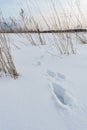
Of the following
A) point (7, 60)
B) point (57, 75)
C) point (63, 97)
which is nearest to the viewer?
point (63, 97)

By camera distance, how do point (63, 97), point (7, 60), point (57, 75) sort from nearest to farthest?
1. point (63, 97)
2. point (57, 75)
3. point (7, 60)

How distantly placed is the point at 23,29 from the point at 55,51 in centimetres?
163

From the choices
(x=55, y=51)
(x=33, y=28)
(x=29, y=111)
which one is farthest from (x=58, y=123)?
(x=33, y=28)

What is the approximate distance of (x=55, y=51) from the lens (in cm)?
314

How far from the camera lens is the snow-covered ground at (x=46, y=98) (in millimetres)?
1438

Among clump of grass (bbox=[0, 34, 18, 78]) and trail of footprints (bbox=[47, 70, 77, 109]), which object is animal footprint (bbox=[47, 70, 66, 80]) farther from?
clump of grass (bbox=[0, 34, 18, 78])

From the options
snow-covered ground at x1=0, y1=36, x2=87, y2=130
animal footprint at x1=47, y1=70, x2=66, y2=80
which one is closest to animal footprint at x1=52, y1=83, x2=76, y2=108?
snow-covered ground at x1=0, y1=36, x2=87, y2=130

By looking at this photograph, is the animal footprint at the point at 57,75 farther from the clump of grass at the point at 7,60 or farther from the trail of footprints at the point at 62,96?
the clump of grass at the point at 7,60

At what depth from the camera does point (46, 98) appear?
1703 mm

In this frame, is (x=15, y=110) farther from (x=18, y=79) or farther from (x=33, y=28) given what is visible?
(x=33, y=28)

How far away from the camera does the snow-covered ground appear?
4.72ft

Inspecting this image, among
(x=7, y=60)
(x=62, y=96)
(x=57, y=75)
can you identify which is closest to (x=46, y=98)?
(x=62, y=96)

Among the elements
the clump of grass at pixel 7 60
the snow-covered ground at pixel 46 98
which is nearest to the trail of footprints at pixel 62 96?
the snow-covered ground at pixel 46 98

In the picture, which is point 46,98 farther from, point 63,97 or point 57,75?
point 57,75
